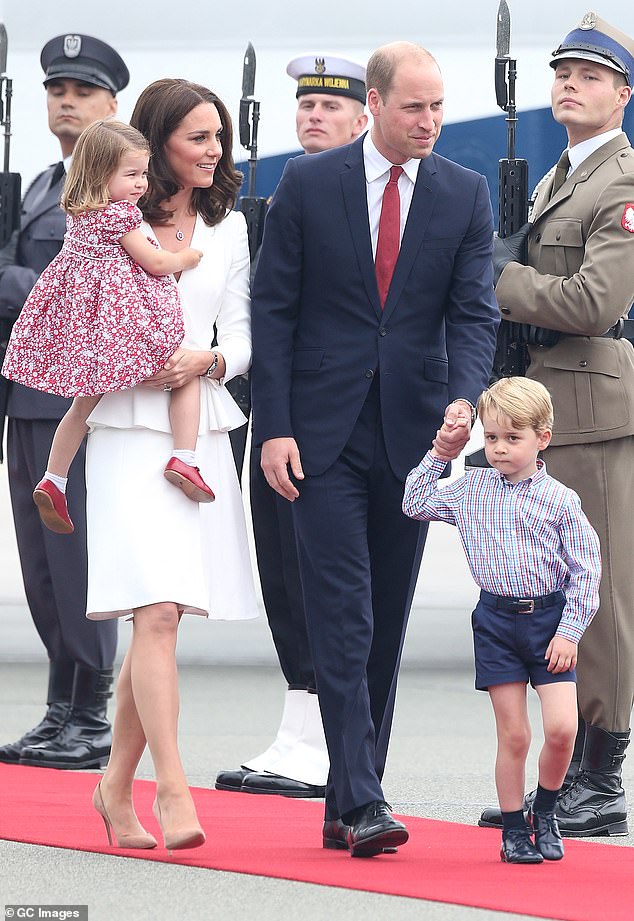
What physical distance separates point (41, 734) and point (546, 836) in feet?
5.81

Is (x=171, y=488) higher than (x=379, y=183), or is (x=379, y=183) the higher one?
(x=379, y=183)

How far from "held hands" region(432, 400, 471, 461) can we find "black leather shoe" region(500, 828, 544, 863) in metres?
0.72

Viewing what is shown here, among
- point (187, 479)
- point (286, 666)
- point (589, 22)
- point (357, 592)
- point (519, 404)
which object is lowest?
point (286, 666)

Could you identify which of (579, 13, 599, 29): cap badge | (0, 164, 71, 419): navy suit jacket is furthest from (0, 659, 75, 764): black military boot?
(579, 13, 599, 29): cap badge

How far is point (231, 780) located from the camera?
450cm

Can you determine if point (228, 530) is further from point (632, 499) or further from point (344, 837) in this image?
point (632, 499)

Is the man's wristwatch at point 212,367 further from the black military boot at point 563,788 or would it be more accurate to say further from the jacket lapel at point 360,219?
the black military boot at point 563,788

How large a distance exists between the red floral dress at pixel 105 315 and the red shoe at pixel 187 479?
18cm

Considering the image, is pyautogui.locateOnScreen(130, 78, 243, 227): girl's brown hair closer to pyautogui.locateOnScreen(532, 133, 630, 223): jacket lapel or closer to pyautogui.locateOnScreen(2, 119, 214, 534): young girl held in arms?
pyautogui.locateOnScreen(2, 119, 214, 534): young girl held in arms

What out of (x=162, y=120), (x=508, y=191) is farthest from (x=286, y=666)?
(x=162, y=120)

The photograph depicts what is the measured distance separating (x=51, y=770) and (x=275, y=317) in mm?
1579

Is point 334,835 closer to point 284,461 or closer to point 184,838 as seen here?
point 184,838

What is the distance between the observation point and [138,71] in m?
6.10

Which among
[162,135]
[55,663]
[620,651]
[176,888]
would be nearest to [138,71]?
[55,663]
